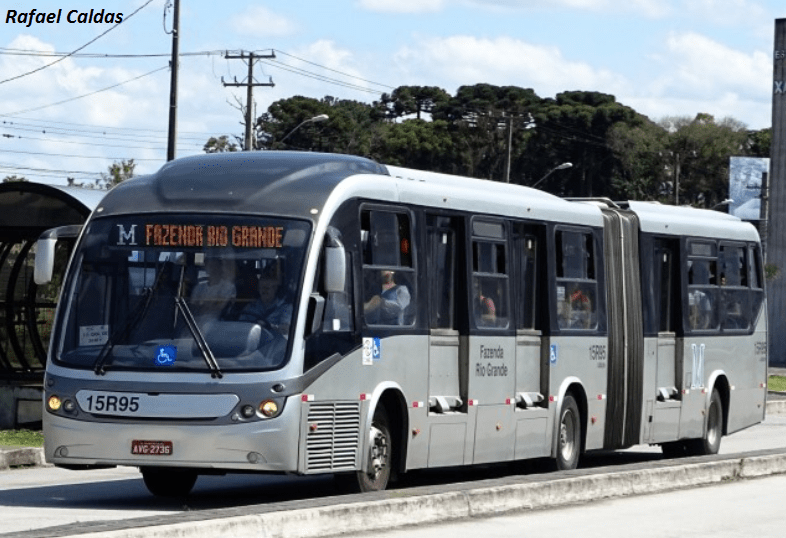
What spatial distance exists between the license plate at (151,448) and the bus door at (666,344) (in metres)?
9.10

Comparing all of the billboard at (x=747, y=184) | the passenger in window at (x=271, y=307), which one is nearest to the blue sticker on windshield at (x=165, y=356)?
the passenger in window at (x=271, y=307)

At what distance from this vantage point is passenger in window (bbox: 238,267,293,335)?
49.6ft

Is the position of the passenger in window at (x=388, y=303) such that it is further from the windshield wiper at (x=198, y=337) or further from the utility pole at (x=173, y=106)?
the utility pole at (x=173, y=106)

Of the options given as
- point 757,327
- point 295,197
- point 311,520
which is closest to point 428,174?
point 295,197

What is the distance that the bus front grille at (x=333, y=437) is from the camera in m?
15.2

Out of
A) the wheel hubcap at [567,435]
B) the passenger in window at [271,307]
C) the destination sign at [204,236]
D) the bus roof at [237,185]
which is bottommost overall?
the wheel hubcap at [567,435]

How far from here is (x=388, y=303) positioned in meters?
16.6

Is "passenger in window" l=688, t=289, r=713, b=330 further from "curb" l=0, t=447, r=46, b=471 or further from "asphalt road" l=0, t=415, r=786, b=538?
"curb" l=0, t=447, r=46, b=471

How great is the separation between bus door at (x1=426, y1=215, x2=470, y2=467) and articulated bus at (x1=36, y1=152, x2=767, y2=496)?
21mm

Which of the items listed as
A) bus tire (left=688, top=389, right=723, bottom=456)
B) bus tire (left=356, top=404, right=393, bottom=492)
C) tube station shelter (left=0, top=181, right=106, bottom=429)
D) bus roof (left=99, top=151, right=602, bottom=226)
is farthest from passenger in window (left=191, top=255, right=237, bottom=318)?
bus tire (left=688, top=389, right=723, bottom=456)

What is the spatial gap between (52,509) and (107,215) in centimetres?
252

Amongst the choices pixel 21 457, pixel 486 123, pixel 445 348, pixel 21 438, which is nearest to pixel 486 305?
pixel 445 348

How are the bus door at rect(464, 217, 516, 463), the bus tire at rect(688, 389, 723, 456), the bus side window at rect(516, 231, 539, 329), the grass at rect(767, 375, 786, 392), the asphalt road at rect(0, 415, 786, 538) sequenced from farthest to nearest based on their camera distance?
the grass at rect(767, 375, 786, 392) → the bus tire at rect(688, 389, 723, 456) → the bus side window at rect(516, 231, 539, 329) → the bus door at rect(464, 217, 516, 463) → the asphalt road at rect(0, 415, 786, 538)

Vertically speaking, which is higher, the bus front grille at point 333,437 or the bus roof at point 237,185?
the bus roof at point 237,185
